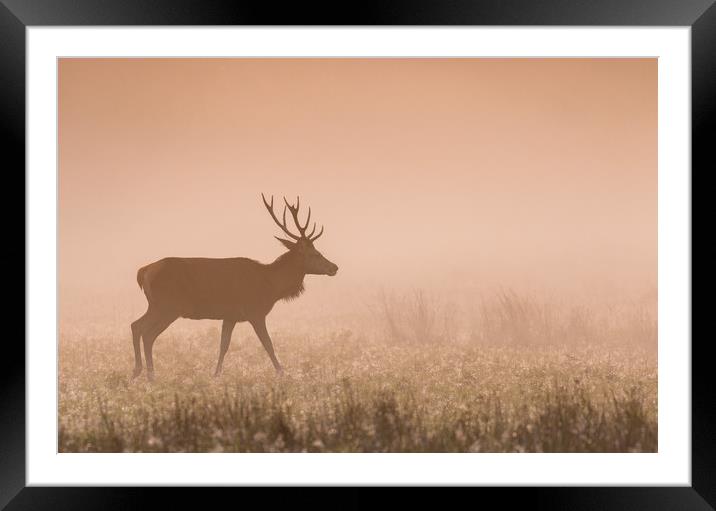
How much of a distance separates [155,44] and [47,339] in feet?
7.55

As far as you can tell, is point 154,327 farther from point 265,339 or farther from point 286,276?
point 286,276

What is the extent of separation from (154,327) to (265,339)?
1.21 metres

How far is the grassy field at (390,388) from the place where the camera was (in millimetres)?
5457

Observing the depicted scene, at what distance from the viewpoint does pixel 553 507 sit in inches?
187

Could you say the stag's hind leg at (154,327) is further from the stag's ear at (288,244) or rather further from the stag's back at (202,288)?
the stag's ear at (288,244)

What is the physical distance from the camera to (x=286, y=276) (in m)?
8.08

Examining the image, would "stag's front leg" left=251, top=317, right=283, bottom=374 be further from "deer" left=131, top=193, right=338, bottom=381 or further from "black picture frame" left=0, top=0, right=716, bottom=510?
"black picture frame" left=0, top=0, right=716, bottom=510

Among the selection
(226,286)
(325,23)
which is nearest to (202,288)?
(226,286)

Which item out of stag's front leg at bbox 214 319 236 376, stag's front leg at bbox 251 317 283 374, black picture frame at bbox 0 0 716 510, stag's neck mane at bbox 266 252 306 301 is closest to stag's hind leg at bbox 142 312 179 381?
stag's front leg at bbox 214 319 236 376

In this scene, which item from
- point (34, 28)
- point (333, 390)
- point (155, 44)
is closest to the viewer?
point (34, 28)

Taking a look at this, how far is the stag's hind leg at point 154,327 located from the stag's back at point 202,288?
0.08 m

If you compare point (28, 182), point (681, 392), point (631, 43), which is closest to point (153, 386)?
point (28, 182)

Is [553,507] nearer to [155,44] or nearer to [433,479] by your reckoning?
[433,479]

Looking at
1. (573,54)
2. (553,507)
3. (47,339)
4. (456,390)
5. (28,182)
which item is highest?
(573,54)
